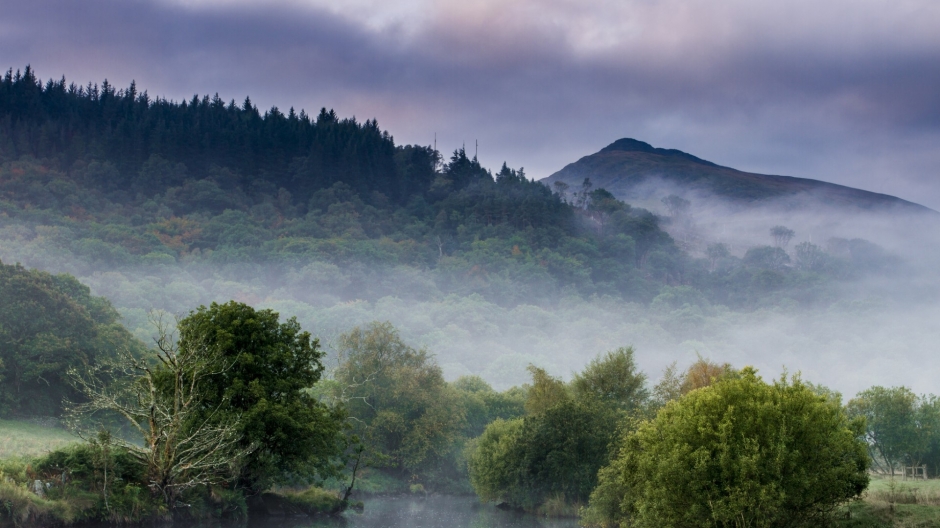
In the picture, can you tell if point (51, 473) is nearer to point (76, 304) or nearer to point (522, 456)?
point (522, 456)

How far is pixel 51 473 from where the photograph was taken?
4134 centimetres

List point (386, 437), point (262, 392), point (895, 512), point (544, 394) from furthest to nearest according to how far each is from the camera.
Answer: point (386, 437)
point (544, 394)
point (262, 392)
point (895, 512)

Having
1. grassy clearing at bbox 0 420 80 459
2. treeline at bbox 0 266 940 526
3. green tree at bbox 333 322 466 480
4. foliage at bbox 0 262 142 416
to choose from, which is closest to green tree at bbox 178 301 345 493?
treeline at bbox 0 266 940 526

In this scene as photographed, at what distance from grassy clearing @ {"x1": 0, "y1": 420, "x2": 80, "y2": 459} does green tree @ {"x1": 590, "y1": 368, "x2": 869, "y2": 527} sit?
132ft

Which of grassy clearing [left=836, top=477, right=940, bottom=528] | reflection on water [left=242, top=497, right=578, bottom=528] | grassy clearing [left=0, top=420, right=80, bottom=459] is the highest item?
grassy clearing [left=836, top=477, right=940, bottom=528]

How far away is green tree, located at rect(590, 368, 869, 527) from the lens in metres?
34.3

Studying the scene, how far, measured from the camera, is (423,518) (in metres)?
62.3

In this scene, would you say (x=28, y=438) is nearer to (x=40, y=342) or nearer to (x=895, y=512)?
(x=40, y=342)

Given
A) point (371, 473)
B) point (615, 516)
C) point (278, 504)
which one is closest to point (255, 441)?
point (278, 504)

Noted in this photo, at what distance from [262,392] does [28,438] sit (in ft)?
101

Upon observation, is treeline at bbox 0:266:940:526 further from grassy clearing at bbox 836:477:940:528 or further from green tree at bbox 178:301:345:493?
grassy clearing at bbox 836:477:940:528

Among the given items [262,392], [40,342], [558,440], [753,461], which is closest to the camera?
[753,461]

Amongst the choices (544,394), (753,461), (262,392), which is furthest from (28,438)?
(753,461)

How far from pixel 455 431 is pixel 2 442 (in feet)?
153
